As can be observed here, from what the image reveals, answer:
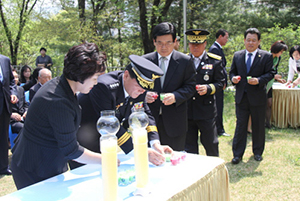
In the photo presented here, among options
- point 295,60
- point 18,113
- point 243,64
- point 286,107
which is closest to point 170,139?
point 243,64

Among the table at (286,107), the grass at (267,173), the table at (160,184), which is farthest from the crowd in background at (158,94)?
the table at (286,107)

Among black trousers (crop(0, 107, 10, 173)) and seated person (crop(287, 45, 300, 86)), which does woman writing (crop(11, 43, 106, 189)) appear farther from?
seated person (crop(287, 45, 300, 86))

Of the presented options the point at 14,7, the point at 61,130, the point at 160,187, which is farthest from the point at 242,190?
the point at 14,7

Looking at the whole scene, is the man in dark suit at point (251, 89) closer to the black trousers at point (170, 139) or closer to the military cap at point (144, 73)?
the black trousers at point (170, 139)

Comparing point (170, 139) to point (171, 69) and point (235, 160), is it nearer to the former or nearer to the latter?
point (171, 69)

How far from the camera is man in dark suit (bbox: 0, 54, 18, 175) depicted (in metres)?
3.69

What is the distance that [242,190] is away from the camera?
3.14 m

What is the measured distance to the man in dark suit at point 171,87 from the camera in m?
2.83

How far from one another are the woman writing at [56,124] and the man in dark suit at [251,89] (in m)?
2.87

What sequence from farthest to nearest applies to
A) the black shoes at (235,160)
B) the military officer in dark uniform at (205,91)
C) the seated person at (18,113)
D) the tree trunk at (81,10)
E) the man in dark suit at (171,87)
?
the tree trunk at (81,10) → the seated person at (18,113) → the black shoes at (235,160) → the military officer in dark uniform at (205,91) → the man in dark suit at (171,87)

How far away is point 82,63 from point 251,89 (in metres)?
3.04

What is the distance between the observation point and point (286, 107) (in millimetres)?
6070

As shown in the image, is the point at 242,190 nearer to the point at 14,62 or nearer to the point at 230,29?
the point at 230,29

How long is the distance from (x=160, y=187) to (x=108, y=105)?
73 cm
